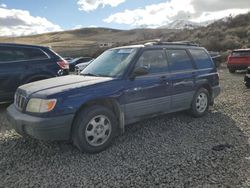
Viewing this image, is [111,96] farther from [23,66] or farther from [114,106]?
[23,66]

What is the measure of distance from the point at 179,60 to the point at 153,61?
0.85 metres

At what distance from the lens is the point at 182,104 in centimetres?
630

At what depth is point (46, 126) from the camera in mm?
4281

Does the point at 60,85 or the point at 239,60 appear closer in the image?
the point at 60,85

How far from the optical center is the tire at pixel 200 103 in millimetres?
6627

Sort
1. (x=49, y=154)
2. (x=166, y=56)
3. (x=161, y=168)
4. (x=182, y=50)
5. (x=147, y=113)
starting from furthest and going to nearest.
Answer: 1. (x=182, y=50)
2. (x=166, y=56)
3. (x=147, y=113)
4. (x=49, y=154)
5. (x=161, y=168)

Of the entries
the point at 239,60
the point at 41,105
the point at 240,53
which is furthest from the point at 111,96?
the point at 240,53

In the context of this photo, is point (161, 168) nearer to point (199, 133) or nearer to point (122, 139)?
point (122, 139)

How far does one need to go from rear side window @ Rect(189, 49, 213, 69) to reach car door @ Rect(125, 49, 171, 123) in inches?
46.2

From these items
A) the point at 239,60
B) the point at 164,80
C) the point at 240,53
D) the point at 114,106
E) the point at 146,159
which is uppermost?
the point at 240,53

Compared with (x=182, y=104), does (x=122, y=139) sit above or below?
below

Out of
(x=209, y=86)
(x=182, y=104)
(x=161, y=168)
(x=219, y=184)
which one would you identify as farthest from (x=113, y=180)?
(x=209, y=86)

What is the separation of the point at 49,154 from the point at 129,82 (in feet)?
5.85

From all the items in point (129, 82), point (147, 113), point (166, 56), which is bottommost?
point (147, 113)
